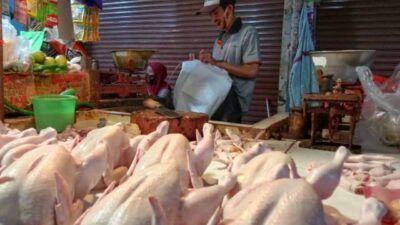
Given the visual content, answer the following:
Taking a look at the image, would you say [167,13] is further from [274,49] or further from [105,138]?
[105,138]

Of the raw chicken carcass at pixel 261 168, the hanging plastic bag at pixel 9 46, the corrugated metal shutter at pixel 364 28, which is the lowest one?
the raw chicken carcass at pixel 261 168

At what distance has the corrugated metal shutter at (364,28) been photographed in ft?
12.3

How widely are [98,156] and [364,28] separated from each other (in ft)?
12.2

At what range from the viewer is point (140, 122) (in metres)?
2.16

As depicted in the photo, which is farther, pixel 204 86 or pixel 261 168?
pixel 204 86

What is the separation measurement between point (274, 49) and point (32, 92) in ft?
9.57

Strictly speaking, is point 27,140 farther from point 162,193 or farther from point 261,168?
point 261,168

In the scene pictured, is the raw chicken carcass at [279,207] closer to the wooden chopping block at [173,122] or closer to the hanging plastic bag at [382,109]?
the wooden chopping block at [173,122]

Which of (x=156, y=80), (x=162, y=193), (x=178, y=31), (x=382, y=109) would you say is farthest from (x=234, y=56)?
(x=162, y=193)

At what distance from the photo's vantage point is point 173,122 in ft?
6.97

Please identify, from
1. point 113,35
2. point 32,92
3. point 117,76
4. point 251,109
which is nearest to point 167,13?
point 113,35

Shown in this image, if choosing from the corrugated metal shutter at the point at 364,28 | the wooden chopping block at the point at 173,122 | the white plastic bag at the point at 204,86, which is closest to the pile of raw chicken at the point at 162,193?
the wooden chopping block at the point at 173,122

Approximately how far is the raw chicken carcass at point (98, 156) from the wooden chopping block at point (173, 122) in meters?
0.76

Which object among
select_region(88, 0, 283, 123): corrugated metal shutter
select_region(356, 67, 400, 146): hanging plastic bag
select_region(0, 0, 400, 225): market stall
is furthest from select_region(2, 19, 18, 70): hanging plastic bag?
select_region(88, 0, 283, 123): corrugated metal shutter
